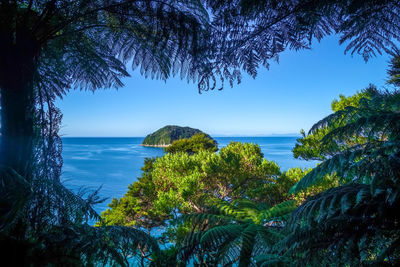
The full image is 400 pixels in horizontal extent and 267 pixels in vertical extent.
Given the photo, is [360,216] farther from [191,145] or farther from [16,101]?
[191,145]

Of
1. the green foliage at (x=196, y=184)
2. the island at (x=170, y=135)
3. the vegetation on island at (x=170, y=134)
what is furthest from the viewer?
the island at (x=170, y=135)

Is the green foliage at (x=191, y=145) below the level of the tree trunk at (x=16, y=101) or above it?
below

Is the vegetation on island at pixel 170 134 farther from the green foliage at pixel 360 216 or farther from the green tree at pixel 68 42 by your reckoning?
the green foliage at pixel 360 216

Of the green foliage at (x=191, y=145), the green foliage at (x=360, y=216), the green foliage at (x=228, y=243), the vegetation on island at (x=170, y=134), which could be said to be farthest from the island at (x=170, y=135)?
the green foliage at (x=360, y=216)

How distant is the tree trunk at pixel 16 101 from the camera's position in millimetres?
1385

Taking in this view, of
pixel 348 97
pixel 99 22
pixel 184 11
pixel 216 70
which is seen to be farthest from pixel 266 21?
pixel 348 97

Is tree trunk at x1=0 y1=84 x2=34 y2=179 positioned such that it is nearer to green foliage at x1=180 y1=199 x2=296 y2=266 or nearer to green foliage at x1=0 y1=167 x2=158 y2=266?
green foliage at x1=0 y1=167 x2=158 y2=266

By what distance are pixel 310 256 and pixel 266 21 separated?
1707 mm

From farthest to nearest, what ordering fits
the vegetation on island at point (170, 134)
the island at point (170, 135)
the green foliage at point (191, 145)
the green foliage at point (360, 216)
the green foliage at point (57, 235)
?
the island at point (170, 135) < the vegetation on island at point (170, 134) < the green foliage at point (191, 145) < the green foliage at point (57, 235) < the green foliage at point (360, 216)

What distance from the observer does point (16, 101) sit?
145 cm

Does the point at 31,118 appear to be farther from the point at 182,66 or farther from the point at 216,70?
the point at 216,70

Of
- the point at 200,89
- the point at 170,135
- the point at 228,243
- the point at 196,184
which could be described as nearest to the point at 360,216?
the point at 200,89

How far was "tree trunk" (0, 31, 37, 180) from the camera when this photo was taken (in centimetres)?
138

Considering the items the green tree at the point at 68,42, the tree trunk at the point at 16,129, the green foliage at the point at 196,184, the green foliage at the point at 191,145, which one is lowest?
the green foliage at the point at 196,184
